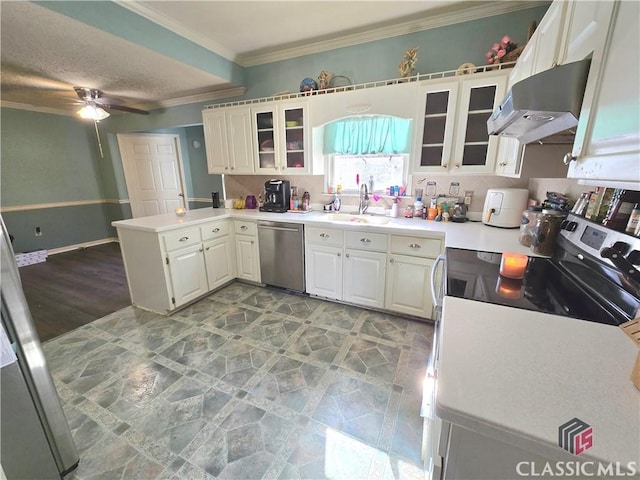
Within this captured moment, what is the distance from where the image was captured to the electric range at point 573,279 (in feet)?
2.97

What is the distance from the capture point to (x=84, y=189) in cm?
492

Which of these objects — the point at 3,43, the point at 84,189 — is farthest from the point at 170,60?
the point at 84,189

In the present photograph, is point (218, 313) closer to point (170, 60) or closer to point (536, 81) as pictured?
point (170, 60)

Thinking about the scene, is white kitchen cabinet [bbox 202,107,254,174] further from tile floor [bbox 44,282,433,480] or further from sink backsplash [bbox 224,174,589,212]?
tile floor [bbox 44,282,433,480]

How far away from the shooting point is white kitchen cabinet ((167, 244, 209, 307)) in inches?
101

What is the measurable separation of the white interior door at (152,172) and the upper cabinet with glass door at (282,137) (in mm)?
2735

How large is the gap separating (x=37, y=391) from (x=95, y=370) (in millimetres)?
1014

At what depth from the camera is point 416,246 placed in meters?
2.27

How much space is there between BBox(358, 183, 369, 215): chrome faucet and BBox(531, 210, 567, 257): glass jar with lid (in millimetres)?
1617

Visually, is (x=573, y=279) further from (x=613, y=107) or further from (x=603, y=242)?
(x=613, y=107)

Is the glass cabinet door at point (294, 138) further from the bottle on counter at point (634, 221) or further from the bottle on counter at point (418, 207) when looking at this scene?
the bottle on counter at point (634, 221)

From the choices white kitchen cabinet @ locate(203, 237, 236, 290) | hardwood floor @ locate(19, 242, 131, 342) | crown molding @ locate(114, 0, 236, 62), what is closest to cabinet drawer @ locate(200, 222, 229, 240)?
white kitchen cabinet @ locate(203, 237, 236, 290)

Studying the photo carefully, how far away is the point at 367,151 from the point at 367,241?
1.00 m

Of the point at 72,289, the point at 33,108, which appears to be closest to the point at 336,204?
the point at 72,289
